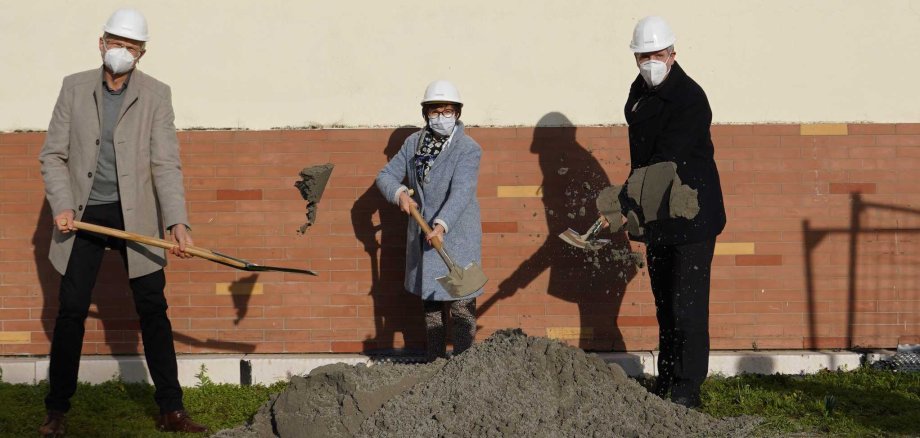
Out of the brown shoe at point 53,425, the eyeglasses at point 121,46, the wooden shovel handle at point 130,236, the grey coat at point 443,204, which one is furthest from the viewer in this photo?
the grey coat at point 443,204

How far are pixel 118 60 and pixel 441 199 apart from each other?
6.67ft

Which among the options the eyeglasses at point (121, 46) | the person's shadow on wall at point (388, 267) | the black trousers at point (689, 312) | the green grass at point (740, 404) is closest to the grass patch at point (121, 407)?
the green grass at point (740, 404)

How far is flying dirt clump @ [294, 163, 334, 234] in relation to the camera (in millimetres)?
6898

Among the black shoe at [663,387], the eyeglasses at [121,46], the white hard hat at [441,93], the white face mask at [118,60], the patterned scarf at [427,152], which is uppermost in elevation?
the eyeglasses at [121,46]

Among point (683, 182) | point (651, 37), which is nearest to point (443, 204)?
point (683, 182)

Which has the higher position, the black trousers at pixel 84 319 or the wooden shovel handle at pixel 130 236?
the wooden shovel handle at pixel 130 236

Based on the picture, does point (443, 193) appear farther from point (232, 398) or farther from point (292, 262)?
point (232, 398)

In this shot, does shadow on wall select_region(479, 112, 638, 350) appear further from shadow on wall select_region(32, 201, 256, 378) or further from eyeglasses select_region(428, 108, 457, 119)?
shadow on wall select_region(32, 201, 256, 378)

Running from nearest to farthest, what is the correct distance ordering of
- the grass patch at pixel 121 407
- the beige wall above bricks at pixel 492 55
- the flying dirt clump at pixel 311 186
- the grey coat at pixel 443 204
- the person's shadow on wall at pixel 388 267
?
the grass patch at pixel 121 407, the grey coat at pixel 443 204, the flying dirt clump at pixel 311 186, the beige wall above bricks at pixel 492 55, the person's shadow on wall at pixel 388 267

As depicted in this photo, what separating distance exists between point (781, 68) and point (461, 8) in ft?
6.97

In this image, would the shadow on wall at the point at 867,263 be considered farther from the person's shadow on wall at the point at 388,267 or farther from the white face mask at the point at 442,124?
the person's shadow on wall at the point at 388,267

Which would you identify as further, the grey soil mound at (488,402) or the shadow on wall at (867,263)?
the shadow on wall at (867,263)

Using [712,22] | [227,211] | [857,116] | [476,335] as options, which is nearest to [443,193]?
[476,335]

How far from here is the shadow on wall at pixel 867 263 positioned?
7191 millimetres
